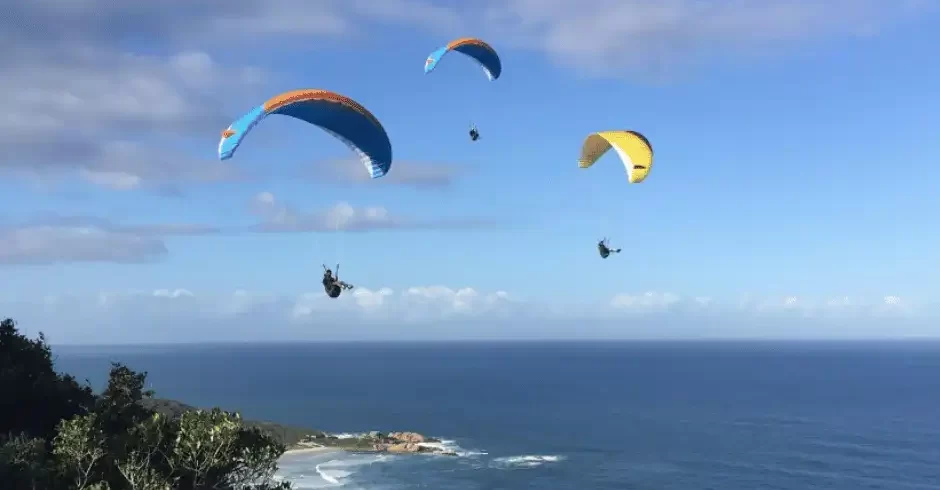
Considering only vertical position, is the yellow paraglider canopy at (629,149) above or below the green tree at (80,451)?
above

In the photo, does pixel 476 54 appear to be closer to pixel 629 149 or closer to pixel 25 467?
pixel 629 149

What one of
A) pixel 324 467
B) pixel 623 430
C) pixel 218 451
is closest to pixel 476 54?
pixel 218 451

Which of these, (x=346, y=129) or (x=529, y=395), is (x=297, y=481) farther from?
(x=529, y=395)

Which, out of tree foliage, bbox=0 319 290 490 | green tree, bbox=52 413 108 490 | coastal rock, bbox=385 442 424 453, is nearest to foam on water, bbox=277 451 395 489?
coastal rock, bbox=385 442 424 453

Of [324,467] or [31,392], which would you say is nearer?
[31,392]

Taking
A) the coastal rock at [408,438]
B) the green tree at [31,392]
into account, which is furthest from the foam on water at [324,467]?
the green tree at [31,392]

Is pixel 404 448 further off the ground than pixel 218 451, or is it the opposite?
pixel 218 451

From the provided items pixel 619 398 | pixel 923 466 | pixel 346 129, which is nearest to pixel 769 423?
pixel 923 466

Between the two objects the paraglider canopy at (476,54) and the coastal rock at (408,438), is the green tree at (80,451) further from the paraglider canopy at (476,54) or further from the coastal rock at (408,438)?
the coastal rock at (408,438)

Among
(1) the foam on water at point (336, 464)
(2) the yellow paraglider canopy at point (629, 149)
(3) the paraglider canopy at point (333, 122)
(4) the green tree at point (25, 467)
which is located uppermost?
(2) the yellow paraglider canopy at point (629, 149)
